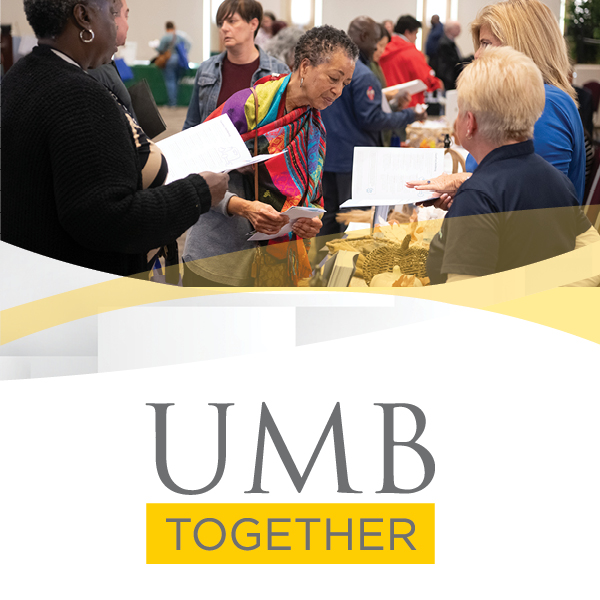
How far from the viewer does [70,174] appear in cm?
114

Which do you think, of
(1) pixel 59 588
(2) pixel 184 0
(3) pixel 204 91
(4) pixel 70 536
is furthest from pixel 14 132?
(2) pixel 184 0

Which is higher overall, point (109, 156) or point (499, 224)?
point (109, 156)

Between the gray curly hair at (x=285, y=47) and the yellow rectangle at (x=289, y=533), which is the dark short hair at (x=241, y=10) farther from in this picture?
the yellow rectangle at (x=289, y=533)

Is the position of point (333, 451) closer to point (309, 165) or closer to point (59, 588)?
point (59, 588)

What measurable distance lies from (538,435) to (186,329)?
0.67m

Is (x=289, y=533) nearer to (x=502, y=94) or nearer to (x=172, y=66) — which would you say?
(x=502, y=94)

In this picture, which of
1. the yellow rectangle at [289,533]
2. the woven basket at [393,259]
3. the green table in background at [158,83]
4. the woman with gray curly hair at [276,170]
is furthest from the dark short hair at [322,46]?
the green table in background at [158,83]

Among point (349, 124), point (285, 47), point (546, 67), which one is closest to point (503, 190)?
point (546, 67)

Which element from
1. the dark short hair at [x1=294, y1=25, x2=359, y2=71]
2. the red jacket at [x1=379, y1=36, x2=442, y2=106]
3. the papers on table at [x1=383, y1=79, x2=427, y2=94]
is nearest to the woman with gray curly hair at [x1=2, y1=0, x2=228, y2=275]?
the dark short hair at [x1=294, y1=25, x2=359, y2=71]

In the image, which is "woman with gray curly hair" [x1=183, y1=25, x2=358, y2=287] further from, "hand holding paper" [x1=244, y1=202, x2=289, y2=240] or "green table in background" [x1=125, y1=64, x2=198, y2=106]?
"green table in background" [x1=125, y1=64, x2=198, y2=106]

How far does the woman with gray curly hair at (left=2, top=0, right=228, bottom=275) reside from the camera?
1.14 meters

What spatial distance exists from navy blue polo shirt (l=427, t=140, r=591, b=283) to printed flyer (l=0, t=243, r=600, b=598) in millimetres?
38

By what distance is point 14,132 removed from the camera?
3.80 feet

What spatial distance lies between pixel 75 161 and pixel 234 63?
8.31 ft
